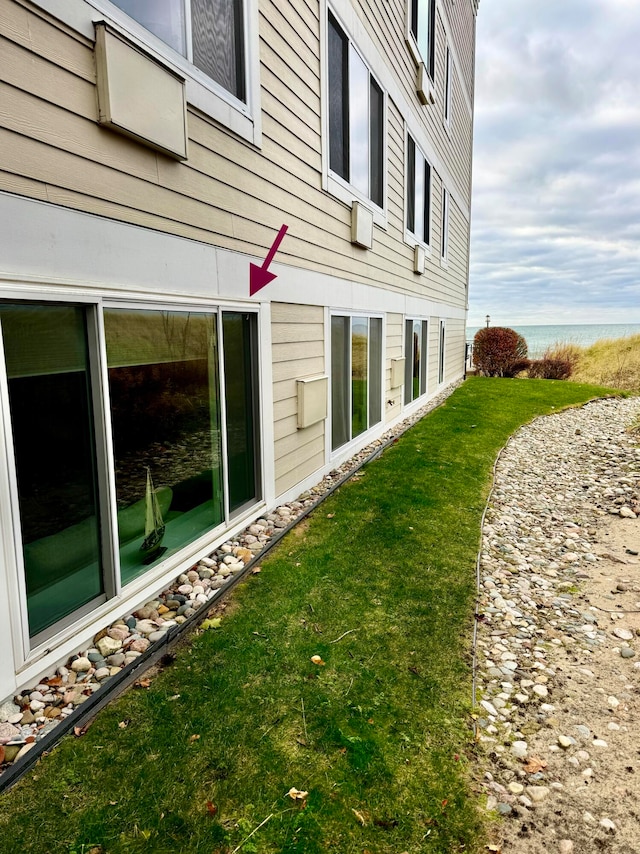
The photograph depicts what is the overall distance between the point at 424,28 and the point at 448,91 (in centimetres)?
320

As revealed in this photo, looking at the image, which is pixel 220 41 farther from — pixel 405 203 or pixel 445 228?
pixel 445 228

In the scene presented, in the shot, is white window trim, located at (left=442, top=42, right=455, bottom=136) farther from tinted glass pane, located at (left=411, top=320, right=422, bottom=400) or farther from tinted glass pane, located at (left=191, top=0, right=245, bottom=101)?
tinted glass pane, located at (left=191, top=0, right=245, bottom=101)

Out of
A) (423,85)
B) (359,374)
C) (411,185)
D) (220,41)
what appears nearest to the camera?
(220,41)

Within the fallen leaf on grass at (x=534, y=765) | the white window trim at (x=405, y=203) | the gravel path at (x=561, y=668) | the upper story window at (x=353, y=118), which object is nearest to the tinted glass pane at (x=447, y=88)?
the white window trim at (x=405, y=203)

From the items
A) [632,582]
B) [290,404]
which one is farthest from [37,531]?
[632,582]

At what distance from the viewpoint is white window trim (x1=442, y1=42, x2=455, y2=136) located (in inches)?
475

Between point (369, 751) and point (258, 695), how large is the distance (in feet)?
1.98

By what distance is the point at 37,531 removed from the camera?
7.90 feet

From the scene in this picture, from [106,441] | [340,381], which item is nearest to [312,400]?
[340,381]

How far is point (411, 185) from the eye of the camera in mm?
9281

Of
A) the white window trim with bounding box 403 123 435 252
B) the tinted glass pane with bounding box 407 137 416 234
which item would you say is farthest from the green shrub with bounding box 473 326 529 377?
the tinted glass pane with bounding box 407 137 416 234

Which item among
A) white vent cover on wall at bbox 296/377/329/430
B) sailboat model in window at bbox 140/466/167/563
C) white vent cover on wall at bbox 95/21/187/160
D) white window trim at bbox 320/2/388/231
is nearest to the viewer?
white vent cover on wall at bbox 95/21/187/160

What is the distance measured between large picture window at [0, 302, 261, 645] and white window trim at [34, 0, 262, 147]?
1.32m

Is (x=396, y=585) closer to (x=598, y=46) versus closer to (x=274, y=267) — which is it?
(x=274, y=267)
